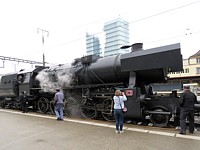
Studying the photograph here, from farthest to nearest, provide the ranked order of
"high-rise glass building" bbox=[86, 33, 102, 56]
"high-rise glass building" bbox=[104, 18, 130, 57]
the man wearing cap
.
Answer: "high-rise glass building" bbox=[86, 33, 102, 56]
"high-rise glass building" bbox=[104, 18, 130, 57]
the man wearing cap

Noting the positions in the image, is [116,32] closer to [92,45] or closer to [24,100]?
[92,45]

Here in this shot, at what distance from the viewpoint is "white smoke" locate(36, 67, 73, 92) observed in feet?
34.4

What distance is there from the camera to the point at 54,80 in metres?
11.3

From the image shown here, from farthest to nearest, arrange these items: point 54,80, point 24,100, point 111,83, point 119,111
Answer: point 24,100, point 54,80, point 111,83, point 119,111

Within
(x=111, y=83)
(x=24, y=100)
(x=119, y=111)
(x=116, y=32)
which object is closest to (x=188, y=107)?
(x=119, y=111)

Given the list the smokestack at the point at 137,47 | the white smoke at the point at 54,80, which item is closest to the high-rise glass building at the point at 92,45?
the white smoke at the point at 54,80

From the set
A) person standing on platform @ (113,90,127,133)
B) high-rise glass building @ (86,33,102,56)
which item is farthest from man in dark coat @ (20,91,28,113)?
high-rise glass building @ (86,33,102,56)

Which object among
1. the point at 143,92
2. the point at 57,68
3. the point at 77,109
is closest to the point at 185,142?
the point at 143,92

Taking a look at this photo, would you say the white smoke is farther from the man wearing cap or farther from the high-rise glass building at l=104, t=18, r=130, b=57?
the high-rise glass building at l=104, t=18, r=130, b=57

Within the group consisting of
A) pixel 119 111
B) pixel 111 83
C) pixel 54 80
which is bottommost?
pixel 119 111

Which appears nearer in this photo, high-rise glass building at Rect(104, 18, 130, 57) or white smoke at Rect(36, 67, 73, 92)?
white smoke at Rect(36, 67, 73, 92)

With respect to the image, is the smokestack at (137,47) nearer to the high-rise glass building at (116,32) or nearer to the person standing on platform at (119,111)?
the person standing on platform at (119,111)

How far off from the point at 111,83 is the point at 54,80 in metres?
4.18

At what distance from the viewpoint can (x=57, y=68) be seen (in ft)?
37.4
